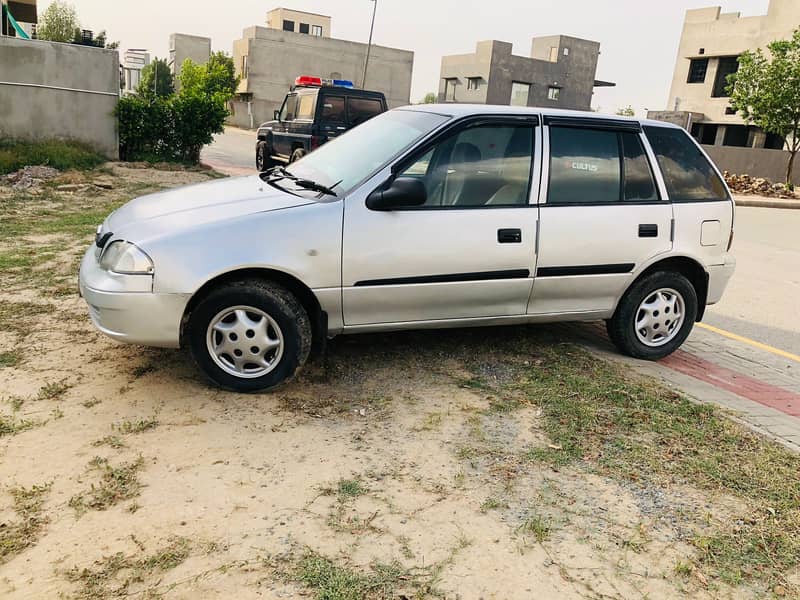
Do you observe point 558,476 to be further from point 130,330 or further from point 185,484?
point 130,330

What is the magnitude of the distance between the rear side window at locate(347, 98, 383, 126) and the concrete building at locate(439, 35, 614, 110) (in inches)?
1842

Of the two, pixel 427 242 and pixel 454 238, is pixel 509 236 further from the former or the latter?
pixel 427 242

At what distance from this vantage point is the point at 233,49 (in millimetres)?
64000

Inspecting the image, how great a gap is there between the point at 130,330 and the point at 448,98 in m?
68.0

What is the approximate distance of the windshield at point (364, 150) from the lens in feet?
15.1

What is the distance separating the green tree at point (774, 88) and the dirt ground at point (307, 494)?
25784mm

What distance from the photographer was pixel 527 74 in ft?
213

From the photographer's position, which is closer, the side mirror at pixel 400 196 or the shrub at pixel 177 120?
the side mirror at pixel 400 196

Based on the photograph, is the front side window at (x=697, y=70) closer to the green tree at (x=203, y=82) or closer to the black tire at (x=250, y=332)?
the green tree at (x=203, y=82)

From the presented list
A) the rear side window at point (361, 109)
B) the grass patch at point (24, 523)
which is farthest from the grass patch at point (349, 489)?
the rear side window at point (361, 109)

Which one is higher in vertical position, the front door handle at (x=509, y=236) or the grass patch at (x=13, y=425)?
the front door handle at (x=509, y=236)

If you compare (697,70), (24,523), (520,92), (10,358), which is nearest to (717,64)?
(697,70)

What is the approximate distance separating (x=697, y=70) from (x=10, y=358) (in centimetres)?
4416

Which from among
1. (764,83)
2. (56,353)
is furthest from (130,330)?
(764,83)
